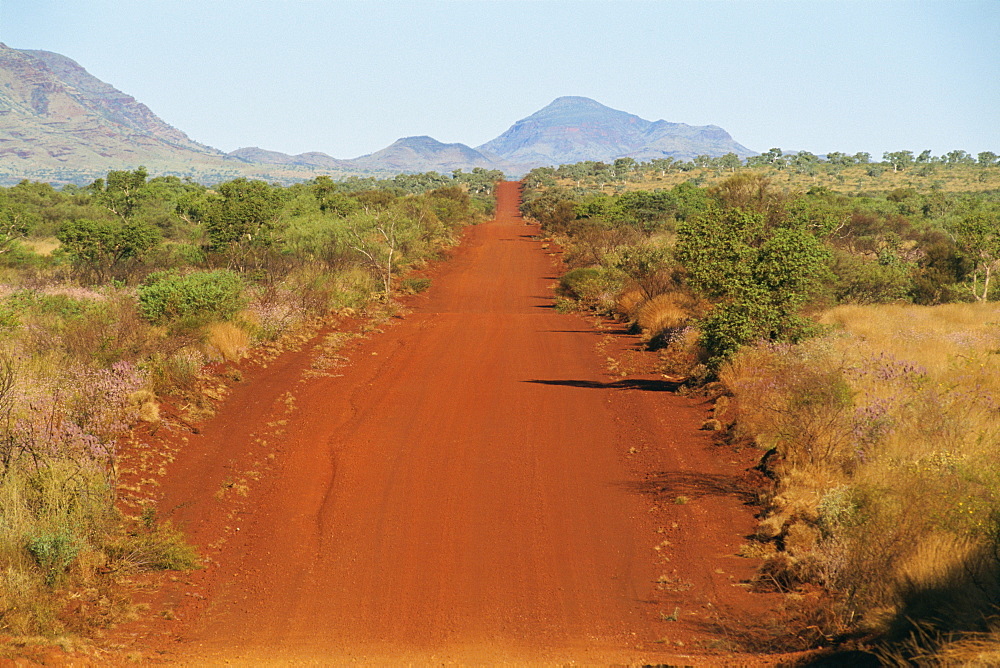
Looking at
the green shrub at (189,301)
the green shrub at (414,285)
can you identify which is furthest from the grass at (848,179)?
the green shrub at (189,301)

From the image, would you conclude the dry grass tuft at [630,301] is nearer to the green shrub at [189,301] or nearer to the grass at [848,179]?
the green shrub at [189,301]

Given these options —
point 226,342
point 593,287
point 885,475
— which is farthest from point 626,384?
point 593,287

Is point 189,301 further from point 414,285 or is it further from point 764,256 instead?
point 414,285

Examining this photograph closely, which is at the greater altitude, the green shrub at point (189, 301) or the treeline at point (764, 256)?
the treeline at point (764, 256)

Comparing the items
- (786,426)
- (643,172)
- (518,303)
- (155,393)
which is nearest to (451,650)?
(786,426)

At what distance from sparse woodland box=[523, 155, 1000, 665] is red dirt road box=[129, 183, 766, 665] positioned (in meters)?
0.65

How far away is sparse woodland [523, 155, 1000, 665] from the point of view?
18.0ft

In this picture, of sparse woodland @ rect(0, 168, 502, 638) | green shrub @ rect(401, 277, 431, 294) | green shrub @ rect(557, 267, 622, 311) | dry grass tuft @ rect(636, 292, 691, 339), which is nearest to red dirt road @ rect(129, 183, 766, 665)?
sparse woodland @ rect(0, 168, 502, 638)

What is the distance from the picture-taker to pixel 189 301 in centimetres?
1409

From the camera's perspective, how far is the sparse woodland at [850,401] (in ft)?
18.0

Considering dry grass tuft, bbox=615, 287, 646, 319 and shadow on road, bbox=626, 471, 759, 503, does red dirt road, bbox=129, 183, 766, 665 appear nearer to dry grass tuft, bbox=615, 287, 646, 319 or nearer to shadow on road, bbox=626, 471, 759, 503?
shadow on road, bbox=626, 471, 759, 503

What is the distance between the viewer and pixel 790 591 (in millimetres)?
6438

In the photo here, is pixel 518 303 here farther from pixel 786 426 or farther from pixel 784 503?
pixel 784 503

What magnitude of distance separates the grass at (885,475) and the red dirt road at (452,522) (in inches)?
26.1
